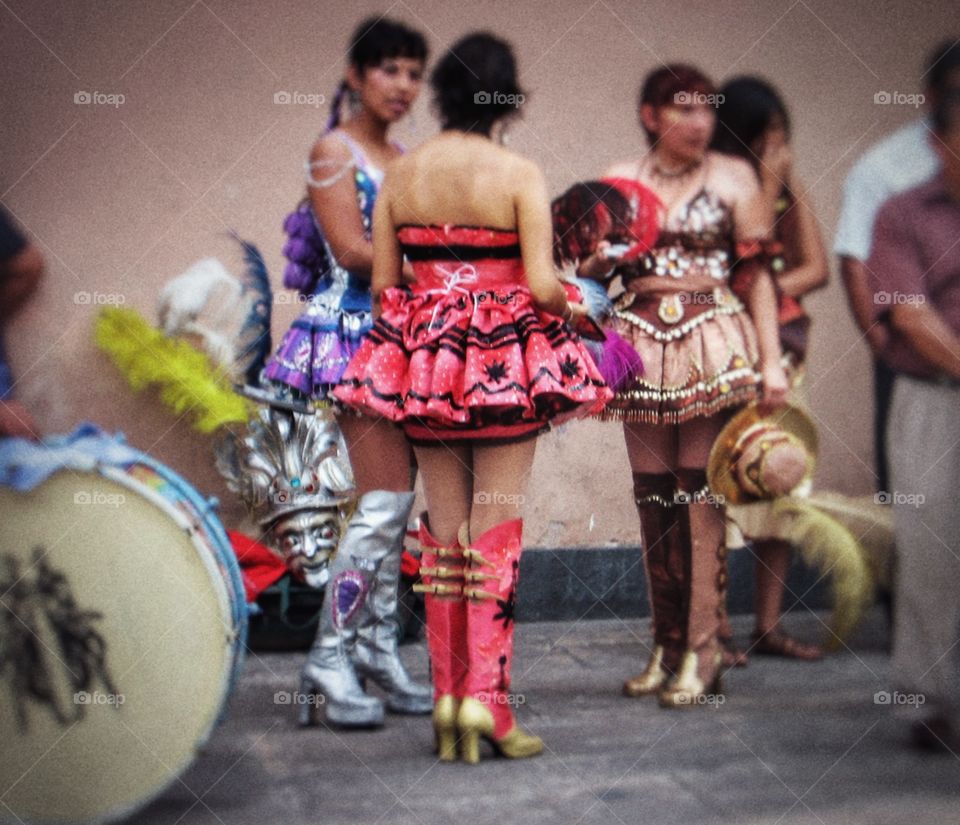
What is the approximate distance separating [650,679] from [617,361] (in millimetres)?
907

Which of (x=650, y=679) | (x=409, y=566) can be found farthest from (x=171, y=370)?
(x=650, y=679)

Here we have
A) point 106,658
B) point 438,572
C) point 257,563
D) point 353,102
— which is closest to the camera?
point 106,658

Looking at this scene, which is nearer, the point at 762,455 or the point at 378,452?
the point at 378,452

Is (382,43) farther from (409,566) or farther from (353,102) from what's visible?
(409,566)

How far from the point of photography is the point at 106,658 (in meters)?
2.49

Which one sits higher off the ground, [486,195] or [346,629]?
[486,195]

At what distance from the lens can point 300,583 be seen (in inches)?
146

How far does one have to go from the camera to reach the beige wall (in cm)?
294

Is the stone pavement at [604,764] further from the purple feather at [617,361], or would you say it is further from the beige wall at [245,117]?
the purple feather at [617,361]

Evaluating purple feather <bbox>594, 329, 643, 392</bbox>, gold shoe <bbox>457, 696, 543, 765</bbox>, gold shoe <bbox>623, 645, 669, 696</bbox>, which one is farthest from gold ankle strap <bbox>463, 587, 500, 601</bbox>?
gold shoe <bbox>623, 645, 669, 696</bbox>

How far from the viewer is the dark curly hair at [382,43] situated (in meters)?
3.16

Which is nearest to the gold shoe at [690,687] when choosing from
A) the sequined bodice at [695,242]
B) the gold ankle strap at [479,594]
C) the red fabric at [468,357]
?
the gold ankle strap at [479,594]

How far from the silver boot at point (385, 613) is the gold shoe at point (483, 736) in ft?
1.14

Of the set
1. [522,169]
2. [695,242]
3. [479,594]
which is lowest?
[479,594]
